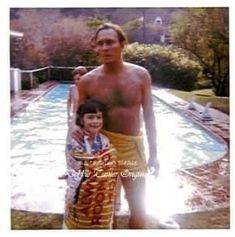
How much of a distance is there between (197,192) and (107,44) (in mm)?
665

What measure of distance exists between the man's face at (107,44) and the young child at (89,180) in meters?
0.22

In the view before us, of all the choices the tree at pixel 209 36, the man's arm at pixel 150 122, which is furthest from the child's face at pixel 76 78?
the tree at pixel 209 36

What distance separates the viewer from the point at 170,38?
2.14 meters

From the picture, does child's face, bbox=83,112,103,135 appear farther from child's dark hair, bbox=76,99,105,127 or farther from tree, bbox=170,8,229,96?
tree, bbox=170,8,229,96

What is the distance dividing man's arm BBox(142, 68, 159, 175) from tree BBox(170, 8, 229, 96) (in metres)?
0.21

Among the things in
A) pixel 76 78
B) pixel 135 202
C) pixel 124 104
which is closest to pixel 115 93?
pixel 124 104

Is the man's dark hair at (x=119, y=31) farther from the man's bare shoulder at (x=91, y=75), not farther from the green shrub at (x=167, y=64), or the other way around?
the man's bare shoulder at (x=91, y=75)

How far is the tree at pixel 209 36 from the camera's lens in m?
2.11

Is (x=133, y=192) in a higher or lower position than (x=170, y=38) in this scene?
lower

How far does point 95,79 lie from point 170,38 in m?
0.33

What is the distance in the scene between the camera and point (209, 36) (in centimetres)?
213
